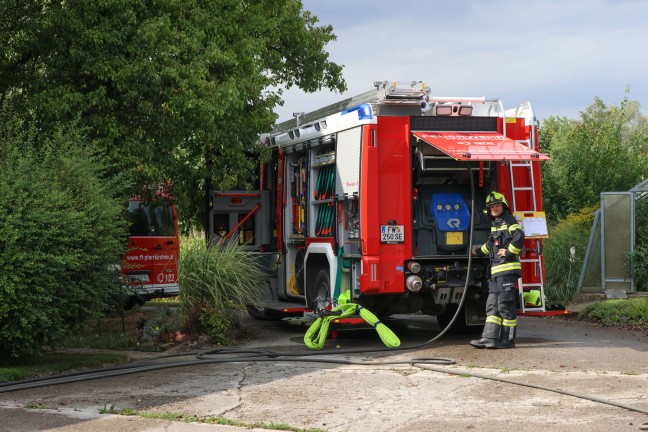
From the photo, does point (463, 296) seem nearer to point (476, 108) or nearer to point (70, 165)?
point (476, 108)

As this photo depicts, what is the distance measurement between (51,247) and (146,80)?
4305 millimetres

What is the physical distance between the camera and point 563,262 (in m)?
18.1

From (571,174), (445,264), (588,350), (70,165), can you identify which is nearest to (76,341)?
(70,165)

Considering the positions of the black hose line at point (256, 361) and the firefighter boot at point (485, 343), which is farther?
the firefighter boot at point (485, 343)

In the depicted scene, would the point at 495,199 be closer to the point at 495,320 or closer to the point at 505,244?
the point at 505,244

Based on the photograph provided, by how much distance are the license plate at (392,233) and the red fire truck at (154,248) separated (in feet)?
22.4

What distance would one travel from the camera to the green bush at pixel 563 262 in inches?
691

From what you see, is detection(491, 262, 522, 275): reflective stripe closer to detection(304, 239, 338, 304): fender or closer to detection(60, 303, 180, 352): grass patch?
detection(304, 239, 338, 304): fender

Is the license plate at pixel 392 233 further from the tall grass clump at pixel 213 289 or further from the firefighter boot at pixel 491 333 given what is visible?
the tall grass clump at pixel 213 289

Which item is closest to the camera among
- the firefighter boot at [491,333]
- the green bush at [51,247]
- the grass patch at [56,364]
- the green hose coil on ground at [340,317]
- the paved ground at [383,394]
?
the paved ground at [383,394]

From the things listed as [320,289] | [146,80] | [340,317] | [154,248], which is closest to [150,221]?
[154,248]

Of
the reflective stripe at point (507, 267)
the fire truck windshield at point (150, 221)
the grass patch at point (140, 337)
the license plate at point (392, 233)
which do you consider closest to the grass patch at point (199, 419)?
the grass patch at point (140, 337)

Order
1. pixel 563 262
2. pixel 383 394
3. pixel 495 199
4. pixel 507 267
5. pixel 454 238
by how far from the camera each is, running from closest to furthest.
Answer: pixel 383 394, pixel 507 267, pixel 495 199, pixel 454 238, pixel 563 262

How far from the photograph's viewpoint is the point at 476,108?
1296cm
